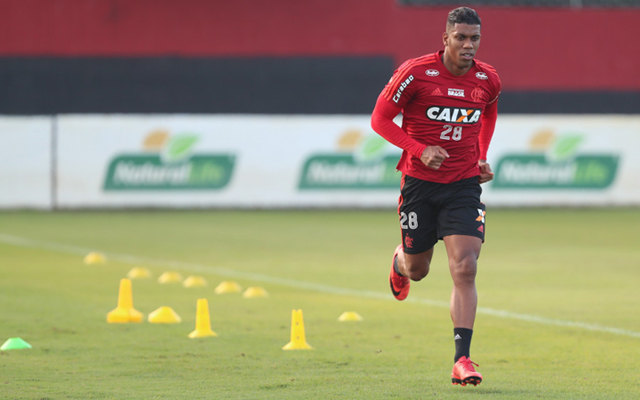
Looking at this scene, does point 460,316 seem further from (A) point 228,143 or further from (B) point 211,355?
(A) point 228,143

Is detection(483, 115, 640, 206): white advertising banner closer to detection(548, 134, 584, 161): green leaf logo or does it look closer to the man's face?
detection(548, 134, 584, 161): green leaf logo

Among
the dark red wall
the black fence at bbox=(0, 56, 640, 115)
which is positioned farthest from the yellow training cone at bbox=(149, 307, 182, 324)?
the dark red wall

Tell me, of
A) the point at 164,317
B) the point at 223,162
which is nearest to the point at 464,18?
the point at 164,317

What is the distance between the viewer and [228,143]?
25.1 metres

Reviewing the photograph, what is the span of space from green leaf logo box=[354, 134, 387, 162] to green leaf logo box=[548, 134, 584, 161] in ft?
13.5

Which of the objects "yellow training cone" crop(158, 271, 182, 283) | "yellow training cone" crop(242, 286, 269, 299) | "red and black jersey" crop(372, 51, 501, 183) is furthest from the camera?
"yellow training cone" crop(158, 271, 182, 283)

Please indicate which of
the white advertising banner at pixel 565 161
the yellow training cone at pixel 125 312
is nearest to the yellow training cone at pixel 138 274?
the yellow training cone at pixel 125 312

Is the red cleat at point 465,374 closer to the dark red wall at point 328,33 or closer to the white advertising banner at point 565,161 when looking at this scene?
the white advertising banner at point 565,161

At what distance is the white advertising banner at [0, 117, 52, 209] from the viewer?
79.6 feet

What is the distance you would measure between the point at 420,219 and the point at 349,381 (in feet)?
4.09

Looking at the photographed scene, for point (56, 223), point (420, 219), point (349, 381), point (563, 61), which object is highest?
point (563, 61)

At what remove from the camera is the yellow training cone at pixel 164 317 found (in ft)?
29.9

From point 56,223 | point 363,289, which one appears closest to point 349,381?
point 363,289

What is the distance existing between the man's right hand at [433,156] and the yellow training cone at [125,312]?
Answer: 11.2 feet
